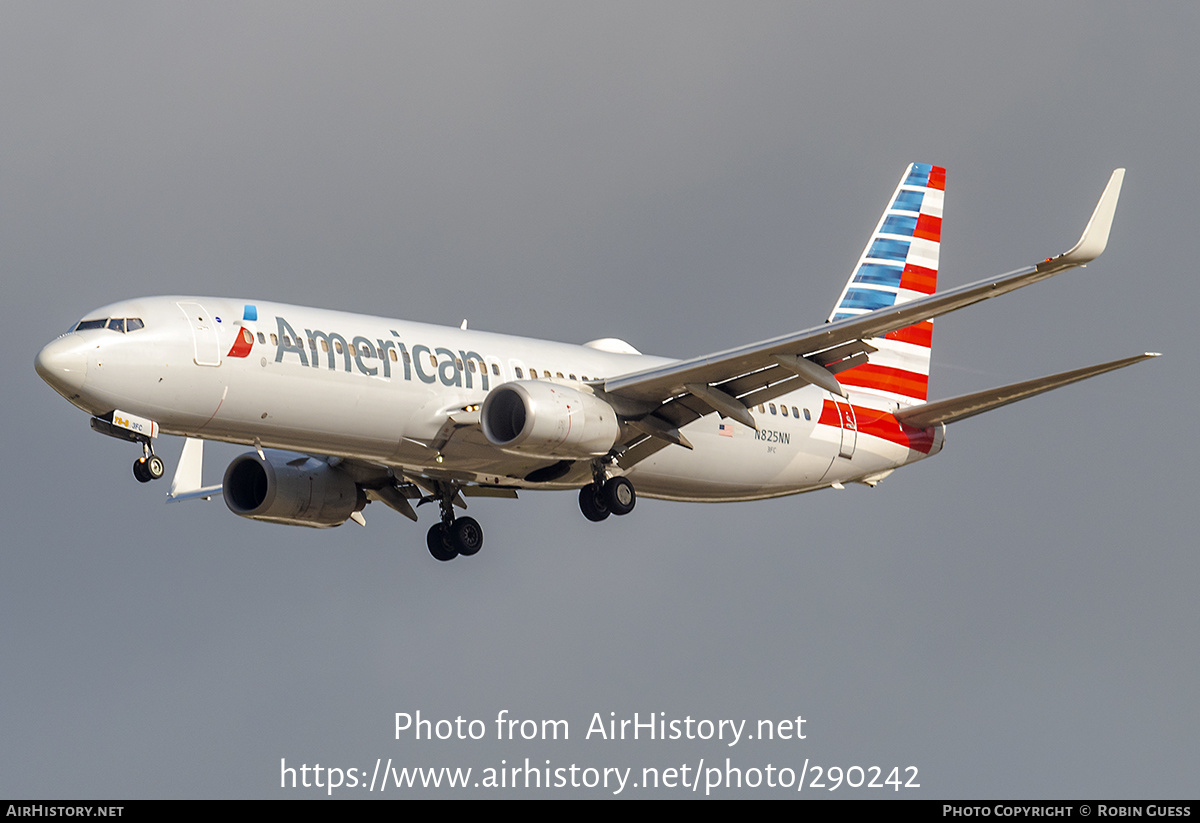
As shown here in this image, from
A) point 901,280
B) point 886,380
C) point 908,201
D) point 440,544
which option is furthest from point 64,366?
point 908,201

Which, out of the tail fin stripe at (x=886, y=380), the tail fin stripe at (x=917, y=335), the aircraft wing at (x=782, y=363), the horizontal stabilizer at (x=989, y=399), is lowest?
the aircraft wing at (x=782, y=363)

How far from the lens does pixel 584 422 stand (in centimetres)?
3888

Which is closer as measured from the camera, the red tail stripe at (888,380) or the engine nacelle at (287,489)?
the engine nacelle at (287,489)

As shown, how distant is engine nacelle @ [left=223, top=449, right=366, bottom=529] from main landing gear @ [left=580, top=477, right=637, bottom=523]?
22.3 ft

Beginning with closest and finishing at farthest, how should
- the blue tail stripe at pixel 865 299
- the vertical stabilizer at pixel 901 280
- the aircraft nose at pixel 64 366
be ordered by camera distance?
1. the aircraft nose at pixel 64 366
2. the vertical stabilizer at pixel 901 280
3. the blue tail stripe at pixel 865 299

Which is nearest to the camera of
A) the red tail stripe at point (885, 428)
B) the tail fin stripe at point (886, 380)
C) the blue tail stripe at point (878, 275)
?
the red tail stripe at point (885, 428)

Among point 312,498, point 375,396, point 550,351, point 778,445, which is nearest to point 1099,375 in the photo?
point 778,445

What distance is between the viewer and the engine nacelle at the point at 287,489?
43.5 m

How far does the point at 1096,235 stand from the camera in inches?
1316

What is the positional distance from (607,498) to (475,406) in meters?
4.10

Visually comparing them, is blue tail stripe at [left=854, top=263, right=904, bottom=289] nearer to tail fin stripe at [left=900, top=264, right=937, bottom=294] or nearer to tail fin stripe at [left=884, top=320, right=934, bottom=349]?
tail fin stripe at [left=900, top=264, right=937, bottom=294]

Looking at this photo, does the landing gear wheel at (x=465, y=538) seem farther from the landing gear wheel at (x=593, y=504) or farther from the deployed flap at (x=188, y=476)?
the deployed flap at (x=188, y=476)

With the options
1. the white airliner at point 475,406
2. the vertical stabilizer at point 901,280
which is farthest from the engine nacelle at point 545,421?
the vertical stabilizer at point 901,280

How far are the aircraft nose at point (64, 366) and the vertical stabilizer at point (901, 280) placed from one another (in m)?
21.8
